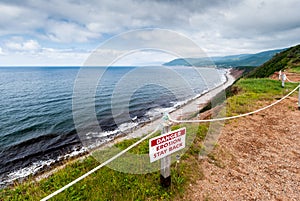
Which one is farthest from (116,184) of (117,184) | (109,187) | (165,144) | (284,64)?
(284,64)

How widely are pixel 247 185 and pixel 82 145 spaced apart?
36.9 feet

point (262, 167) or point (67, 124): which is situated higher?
point (262, 167)

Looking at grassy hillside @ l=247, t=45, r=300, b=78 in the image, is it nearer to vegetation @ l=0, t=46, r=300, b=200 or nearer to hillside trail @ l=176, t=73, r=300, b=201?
hillside trail @ l=176, t=73, r=300, b=201

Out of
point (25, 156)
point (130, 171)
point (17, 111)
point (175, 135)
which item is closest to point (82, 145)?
point (25, 156)

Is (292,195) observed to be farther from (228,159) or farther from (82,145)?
(82,145)

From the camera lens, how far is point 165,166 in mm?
3566

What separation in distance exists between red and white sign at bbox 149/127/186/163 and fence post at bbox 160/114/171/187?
13 centimetres

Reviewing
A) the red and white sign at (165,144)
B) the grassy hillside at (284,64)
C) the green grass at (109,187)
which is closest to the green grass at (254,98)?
the green grass at (109,187)

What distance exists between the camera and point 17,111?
21.7 meters

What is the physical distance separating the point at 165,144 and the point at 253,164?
10.4 ft

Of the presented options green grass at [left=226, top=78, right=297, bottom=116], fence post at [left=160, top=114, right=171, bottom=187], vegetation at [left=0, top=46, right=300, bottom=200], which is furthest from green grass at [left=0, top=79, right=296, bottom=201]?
green grass at [left=226, top=78, right=297, bottom=116]

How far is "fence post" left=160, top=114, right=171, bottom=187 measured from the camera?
126 inches

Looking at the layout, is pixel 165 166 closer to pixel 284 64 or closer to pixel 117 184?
pixel 117 184

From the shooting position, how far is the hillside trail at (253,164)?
3782 millimetres
